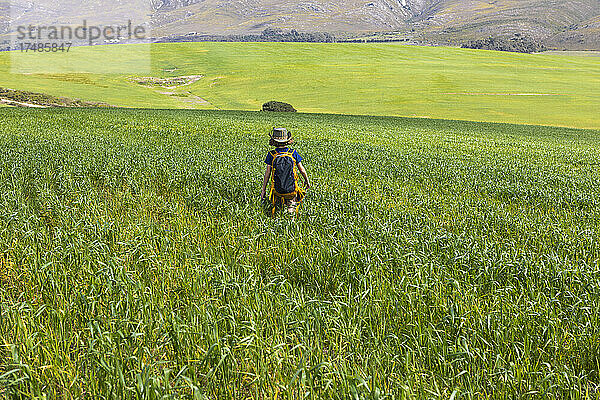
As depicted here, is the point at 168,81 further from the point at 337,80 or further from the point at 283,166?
the point at 283,166

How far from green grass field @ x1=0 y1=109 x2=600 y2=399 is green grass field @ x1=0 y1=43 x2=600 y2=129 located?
45.8 metres

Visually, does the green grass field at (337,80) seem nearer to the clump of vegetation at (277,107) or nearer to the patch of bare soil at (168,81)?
the patch of bare soil at (168,81)

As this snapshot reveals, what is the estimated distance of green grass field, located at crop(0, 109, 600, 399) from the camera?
9.25 feet

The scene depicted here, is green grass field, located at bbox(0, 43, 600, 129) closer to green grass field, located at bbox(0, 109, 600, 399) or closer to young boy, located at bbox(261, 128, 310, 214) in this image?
green grass field, located at bbox(0, 109, 600, 399)

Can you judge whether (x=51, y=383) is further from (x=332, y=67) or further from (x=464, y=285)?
(x=332, y=67)

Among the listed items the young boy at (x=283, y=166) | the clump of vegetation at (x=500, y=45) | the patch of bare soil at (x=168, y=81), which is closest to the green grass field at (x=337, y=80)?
the patch of bare soil at (x=168, y=81)

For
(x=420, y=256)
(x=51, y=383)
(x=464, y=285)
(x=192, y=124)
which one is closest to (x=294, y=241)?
(x=420, y=256)

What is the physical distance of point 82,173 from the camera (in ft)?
31.8

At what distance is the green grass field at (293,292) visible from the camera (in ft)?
9.25

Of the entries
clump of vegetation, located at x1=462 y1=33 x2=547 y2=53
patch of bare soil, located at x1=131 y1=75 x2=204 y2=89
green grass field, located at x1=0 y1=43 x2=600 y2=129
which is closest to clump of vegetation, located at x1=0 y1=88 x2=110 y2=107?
green grass field, located at x1=0 y1=43 x2=600 y2=129

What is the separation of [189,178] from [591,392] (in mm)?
8452

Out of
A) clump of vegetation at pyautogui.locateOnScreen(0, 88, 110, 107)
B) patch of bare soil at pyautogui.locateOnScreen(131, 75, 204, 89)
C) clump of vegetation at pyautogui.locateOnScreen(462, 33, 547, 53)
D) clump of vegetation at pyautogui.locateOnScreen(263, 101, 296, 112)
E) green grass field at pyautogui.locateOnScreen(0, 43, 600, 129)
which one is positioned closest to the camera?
clump of vegetation at pyautogui.locateOnScreen(0, 88, 110, 107)

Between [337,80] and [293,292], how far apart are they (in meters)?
74.1

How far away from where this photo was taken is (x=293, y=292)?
3.96 m
